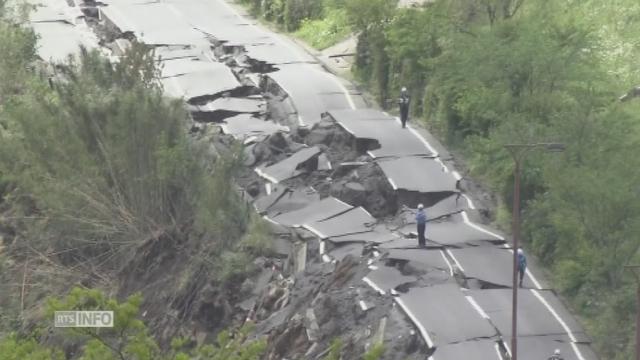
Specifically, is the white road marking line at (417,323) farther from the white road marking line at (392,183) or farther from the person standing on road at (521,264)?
the white road marking line at (392,183)

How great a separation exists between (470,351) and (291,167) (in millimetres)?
13969

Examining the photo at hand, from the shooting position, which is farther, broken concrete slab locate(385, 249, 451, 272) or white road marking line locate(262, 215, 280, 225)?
white road marking line locate(262, 215, 280, 225)

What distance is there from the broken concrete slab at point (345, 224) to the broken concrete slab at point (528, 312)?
5374mm

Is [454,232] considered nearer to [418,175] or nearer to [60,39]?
[418,175]

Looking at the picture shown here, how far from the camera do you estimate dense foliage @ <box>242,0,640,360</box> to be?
93.6 ft

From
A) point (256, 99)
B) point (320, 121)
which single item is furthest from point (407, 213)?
point (256, 99)

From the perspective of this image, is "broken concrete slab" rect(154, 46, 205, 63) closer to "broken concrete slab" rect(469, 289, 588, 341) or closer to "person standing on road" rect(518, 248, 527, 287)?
"person standing on road" rect(518, 248, 527, 287)

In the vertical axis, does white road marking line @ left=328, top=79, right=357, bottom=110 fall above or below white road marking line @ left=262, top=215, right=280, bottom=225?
above

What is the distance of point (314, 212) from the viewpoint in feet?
117

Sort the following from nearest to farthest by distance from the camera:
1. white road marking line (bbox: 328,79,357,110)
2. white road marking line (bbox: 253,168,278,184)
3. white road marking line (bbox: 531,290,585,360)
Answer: white road marking line (bbox: 531,290,585,360), white road marking line (bbox: 253,168,278,184), white road marking line (bbox: 328,79,357,110)

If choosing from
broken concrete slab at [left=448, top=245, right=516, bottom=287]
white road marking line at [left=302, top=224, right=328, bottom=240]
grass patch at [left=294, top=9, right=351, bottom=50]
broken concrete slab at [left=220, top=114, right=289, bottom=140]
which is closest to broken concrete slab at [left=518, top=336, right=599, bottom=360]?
broken concrete slab at [left=448, top=245, right=516, bottom=287]

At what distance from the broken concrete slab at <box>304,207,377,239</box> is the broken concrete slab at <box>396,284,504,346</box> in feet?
16.2

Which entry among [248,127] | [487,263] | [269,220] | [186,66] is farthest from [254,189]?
[186,66]

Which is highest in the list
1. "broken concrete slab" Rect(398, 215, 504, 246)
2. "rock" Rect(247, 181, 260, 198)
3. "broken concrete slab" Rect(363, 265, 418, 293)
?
"broken concrete slab" Rect(398, 215, 504, 246)
